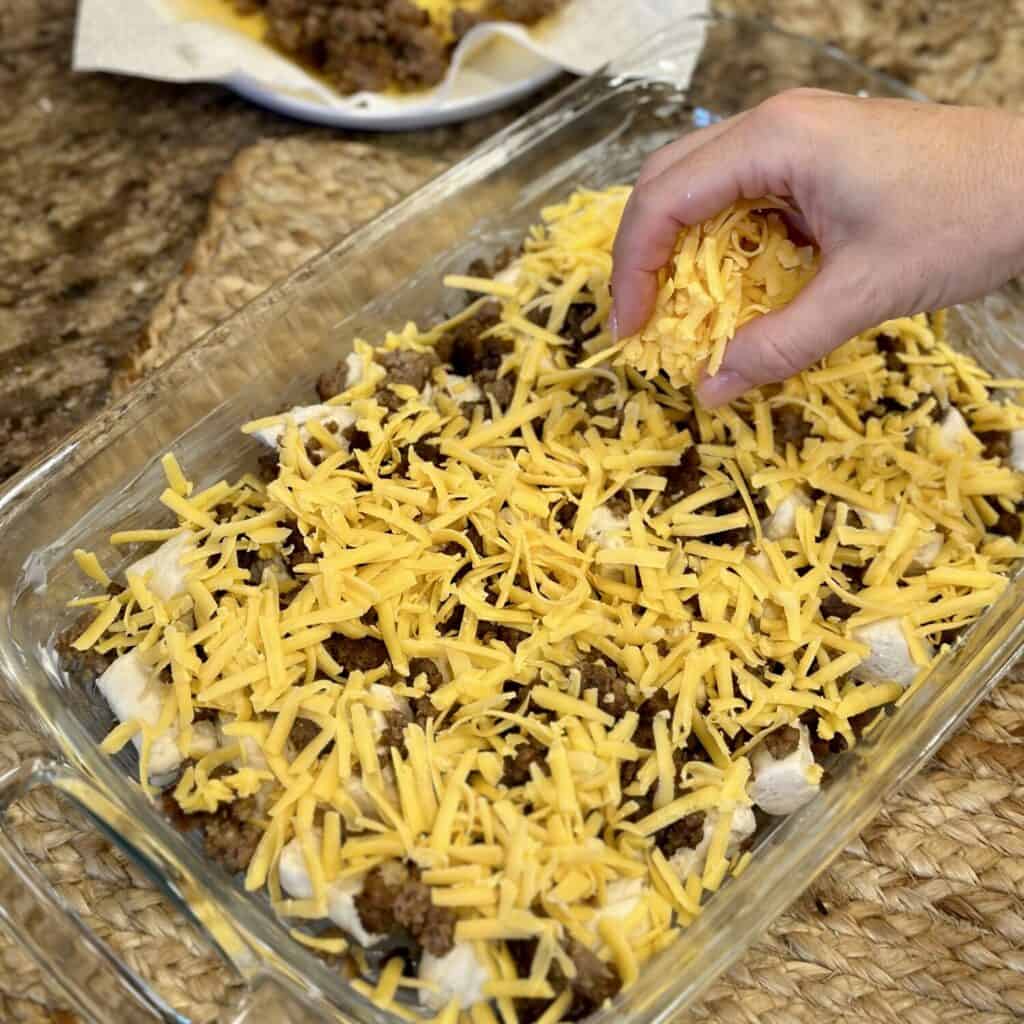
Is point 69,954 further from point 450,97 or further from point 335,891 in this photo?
point 450,97

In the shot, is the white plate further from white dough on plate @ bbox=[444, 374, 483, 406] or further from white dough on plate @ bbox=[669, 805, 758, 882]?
white dough on plate @ bbox=[669, 805, 758, 882]

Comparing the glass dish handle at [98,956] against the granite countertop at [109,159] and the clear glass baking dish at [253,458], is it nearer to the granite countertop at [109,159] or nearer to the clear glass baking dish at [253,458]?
the clear glass baking dish at [253,458]

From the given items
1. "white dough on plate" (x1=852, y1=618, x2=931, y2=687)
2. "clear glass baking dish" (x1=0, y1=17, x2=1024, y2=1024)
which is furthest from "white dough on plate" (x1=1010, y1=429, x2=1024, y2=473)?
"white dough on plate" (x1=852, y1=618, x2=931, y2=687)

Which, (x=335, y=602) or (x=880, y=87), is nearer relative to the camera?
(x=335, y=602)

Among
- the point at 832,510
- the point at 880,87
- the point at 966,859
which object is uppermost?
the point at 880,87

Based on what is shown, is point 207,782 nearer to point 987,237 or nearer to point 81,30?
point 987,237

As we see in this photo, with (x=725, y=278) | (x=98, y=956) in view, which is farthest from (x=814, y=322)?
(x=98, y=956)

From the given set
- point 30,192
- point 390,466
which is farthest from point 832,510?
point 30,192
